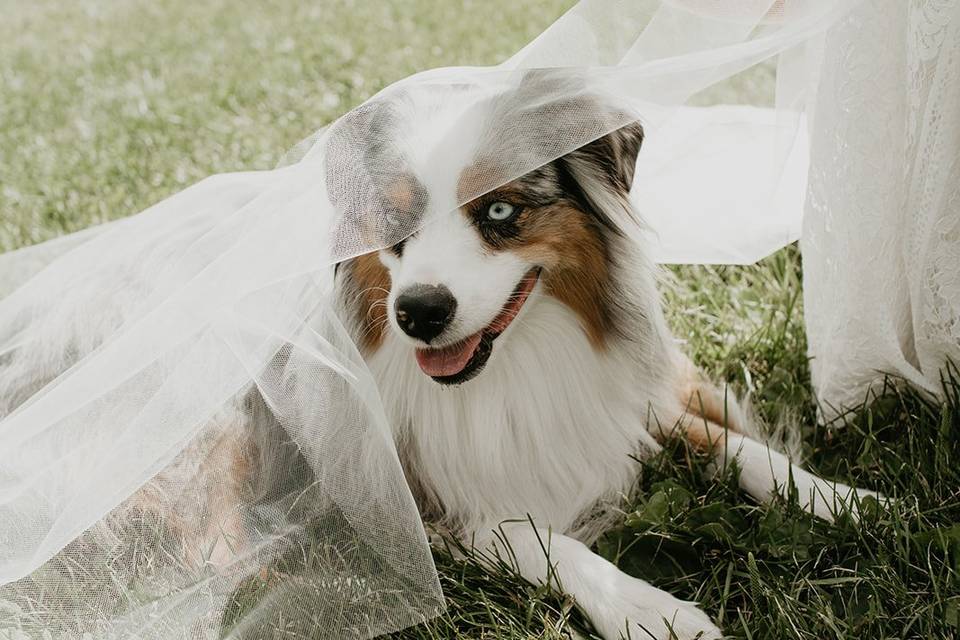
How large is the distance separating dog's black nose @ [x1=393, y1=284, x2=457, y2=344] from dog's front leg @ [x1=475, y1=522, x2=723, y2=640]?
0.56m

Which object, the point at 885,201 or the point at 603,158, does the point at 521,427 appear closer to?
the point at 603,158

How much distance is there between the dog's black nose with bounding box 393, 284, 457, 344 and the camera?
7.14 ft

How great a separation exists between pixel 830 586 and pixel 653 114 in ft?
3.66

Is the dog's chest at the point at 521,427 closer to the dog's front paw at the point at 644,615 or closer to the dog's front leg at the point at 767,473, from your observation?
the dog's front leg at the point at 767,473

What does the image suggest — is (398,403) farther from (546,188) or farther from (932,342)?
(932,342)

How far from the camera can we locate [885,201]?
8.36ft

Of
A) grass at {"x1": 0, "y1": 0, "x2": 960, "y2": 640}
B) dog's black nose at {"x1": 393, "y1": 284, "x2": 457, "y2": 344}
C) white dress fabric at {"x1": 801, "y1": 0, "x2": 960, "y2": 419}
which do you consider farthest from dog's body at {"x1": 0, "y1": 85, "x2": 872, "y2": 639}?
white dress fabric at {"x1": 801, "y1": 0, "x2": 960, "y2": 419}

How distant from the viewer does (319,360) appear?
7.34 feet

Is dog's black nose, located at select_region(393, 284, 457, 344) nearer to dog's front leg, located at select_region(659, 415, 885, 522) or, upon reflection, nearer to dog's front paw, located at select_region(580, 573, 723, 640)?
dog's front paw, located at select_region(580, 573, 723, 640)

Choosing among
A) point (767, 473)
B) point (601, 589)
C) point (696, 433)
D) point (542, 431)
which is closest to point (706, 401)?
point (696, 433)

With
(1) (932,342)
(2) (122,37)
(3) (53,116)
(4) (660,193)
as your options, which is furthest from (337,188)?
(2) (122,37)

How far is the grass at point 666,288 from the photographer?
7.44 ft

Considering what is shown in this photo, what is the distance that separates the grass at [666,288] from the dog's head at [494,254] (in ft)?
1.72

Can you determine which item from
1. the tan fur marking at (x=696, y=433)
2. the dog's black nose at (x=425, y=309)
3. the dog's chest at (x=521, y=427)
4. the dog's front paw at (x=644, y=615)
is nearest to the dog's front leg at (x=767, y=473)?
the tan fur marking at (x=696, y=433)
